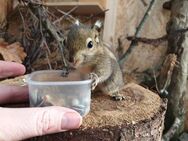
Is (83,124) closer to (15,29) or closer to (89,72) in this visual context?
(89,72)

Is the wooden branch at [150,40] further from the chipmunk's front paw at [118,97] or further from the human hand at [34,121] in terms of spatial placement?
the human hand at [34,121]

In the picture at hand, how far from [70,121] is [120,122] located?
0.16m

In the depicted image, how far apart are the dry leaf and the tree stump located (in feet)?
2.86

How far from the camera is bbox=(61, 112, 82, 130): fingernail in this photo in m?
0.87

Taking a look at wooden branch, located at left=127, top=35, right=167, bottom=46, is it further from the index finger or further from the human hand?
the human hand

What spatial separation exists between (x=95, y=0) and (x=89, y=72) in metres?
1.03

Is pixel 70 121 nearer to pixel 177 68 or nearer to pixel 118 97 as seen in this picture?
pixel 118 97

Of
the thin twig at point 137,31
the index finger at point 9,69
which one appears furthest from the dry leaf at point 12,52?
the index finger at point 9,69

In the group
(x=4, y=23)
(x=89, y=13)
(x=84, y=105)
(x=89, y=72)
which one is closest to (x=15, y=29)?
(x=4, y=23)

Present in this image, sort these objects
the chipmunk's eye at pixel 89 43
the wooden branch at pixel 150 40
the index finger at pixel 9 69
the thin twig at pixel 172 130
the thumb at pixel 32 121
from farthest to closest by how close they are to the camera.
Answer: the wooden branch at pixel 150 40 < the thin twig at pixel 172 130 < the index finger at pixel 9 69 < the chipmunk's eye at pixel 89 43 < the thumb at pixel 32 121

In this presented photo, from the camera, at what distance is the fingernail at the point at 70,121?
872 millimetres

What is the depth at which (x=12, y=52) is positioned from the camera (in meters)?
1.96

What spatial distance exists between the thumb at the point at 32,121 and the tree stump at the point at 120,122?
0.08 meters

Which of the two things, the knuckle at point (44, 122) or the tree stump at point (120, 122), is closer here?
the knuckle at point (44, 122)
